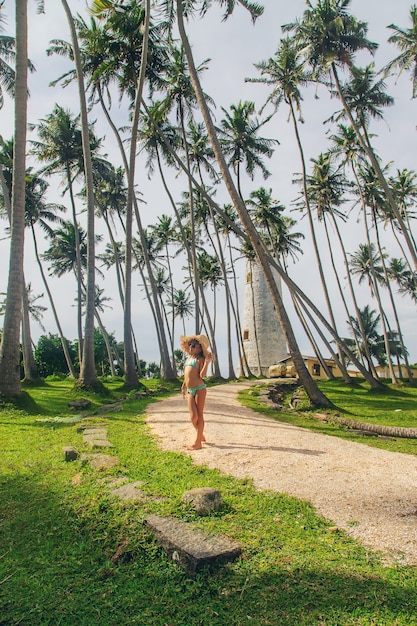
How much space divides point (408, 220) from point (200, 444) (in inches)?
1305

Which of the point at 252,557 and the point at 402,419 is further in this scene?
the point at 402,419

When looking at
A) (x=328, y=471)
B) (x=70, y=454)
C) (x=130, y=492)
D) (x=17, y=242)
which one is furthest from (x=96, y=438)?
(x=17, y=242)

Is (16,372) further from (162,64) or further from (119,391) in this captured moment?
(162,64)

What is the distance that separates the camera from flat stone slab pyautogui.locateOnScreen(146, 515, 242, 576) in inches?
119

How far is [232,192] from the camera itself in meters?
13.9

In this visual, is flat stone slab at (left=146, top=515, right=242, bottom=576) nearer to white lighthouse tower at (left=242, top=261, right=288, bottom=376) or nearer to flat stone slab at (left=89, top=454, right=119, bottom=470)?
flat stone slab at (left=89, top=454, right=119, bottom=470)

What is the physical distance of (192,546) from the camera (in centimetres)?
316

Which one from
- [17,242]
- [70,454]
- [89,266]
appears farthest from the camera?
[89,266]

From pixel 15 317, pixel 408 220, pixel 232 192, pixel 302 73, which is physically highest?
pixel 302 73

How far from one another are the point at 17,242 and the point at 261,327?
106 ft

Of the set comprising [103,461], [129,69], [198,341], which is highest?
[129,69]

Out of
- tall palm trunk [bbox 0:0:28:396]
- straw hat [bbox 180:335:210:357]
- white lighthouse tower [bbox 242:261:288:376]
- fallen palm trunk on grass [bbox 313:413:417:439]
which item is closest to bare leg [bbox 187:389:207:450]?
straw hat [bbox 180:335:210:357]

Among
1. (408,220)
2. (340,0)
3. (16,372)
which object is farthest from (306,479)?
(408,220)

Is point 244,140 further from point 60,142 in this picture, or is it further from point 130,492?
point 130,492
